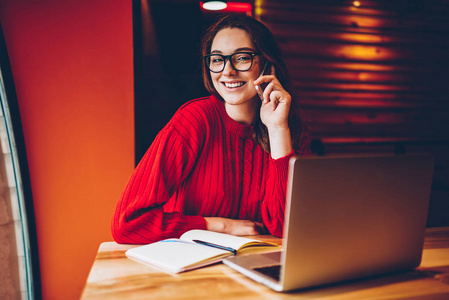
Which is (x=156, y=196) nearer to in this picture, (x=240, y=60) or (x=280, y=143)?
(x=280, y=143)

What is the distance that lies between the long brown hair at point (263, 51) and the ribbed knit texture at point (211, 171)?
0.05 m

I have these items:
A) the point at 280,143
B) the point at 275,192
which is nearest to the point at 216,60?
the point at 280,143

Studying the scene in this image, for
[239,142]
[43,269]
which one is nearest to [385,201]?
[239,142]

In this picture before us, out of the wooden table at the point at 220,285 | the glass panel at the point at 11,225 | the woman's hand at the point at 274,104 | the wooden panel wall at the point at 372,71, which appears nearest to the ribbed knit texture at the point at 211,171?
the woman's hand at the point at 274,104

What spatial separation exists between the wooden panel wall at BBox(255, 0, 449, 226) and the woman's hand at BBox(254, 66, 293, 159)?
4.64ft

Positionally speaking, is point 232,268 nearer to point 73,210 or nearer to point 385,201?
point 385,201

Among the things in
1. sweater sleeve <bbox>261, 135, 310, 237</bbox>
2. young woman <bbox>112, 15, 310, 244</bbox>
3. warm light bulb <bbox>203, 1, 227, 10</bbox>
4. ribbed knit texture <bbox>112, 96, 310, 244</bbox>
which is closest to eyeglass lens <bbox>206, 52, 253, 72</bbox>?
young woman <bbox>112, 15, 310, 244</bbox>

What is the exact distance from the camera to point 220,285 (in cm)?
73

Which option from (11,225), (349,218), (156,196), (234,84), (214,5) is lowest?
(11,225)

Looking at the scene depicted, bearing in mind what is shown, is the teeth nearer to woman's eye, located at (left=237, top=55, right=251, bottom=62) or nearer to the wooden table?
woman's eye, located at (left=237, top=55, right=251, bottom=62)

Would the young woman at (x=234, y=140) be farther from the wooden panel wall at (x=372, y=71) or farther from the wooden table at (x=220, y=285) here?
the wooden panel wall at (x=372, y=71)

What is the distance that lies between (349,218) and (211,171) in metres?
0.85

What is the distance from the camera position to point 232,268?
0.83 meters

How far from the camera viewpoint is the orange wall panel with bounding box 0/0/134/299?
1.98 metres
